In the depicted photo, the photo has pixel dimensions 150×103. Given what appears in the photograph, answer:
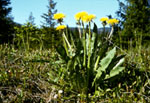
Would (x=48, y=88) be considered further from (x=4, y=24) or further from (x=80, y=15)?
(x=4, y=24)

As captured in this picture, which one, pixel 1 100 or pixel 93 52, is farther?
pixel 93 52

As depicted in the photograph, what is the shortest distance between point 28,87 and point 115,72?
76cm

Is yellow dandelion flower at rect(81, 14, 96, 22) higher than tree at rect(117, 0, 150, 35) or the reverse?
the reverse

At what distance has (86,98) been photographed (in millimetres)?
1424

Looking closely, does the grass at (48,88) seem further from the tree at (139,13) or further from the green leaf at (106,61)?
the tree at (139,13)

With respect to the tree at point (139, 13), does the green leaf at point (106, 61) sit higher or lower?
lower

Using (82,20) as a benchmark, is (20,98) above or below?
below

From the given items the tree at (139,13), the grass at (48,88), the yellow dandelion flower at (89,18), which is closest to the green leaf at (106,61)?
the grass at (48,88)

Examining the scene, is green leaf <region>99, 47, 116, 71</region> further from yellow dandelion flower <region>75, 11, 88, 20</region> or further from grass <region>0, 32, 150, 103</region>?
yellow dandelion flower <region>75, 11, 88, 20</region>

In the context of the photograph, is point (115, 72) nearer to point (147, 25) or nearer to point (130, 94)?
point (130, 94)

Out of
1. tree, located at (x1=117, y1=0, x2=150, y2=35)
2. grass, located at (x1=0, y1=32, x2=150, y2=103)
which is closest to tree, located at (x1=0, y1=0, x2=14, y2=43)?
tree, located at (x1=117, y1=0, x2=150, y2=35)

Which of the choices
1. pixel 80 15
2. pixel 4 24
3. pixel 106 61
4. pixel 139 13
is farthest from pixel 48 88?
pixel 4 24

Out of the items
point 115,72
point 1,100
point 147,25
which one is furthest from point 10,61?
point 147,25

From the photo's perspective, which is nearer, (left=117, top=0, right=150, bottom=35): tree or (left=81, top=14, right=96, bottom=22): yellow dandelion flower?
(left=81, top=14, right=96, bottom=22): yellow dandelion flower
